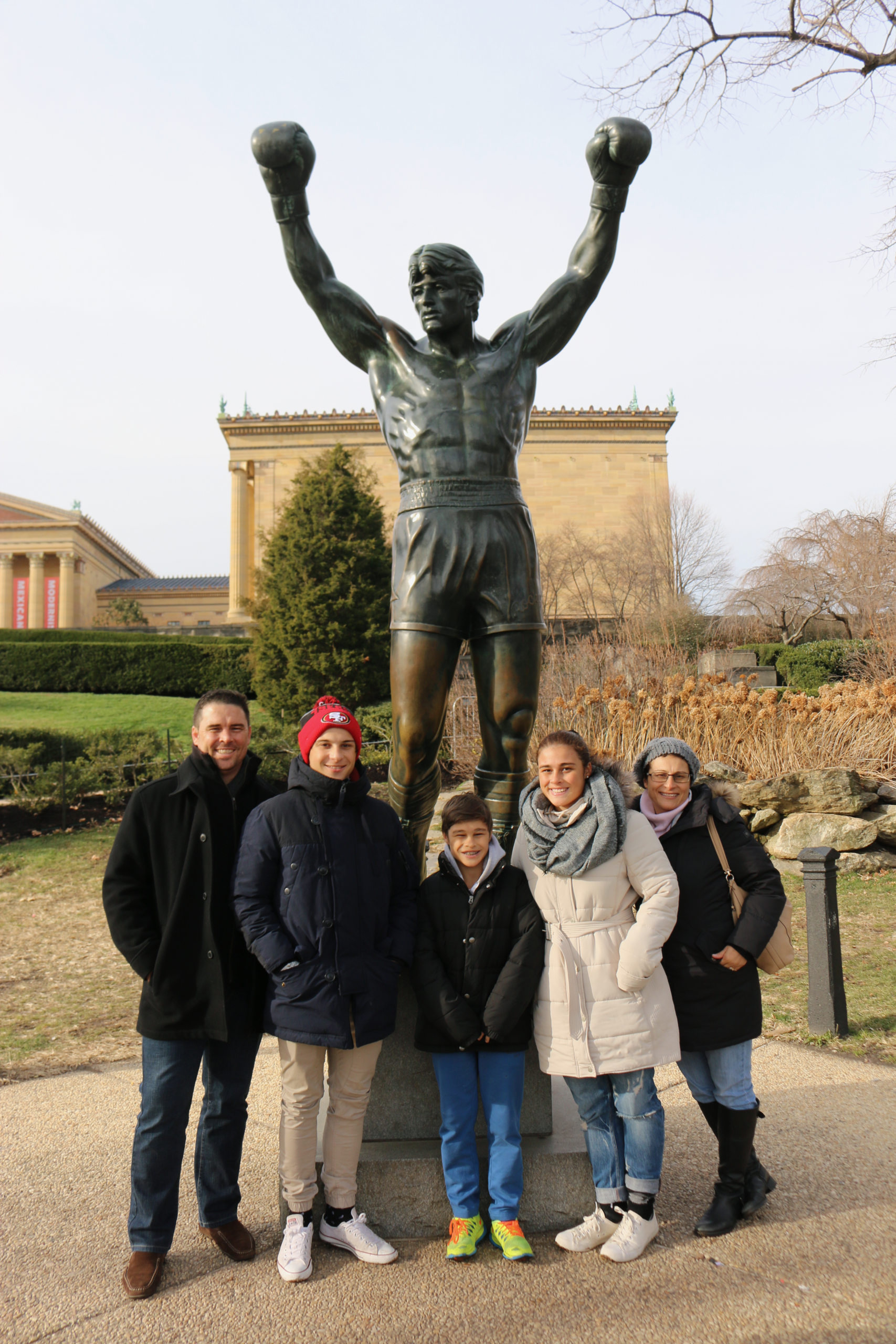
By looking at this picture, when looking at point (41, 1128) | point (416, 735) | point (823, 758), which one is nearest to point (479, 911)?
point (416, 735)

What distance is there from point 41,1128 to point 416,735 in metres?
2.41

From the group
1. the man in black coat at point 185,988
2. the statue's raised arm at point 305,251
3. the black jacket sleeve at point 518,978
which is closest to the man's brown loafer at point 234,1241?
the man in black coat at point 185,988

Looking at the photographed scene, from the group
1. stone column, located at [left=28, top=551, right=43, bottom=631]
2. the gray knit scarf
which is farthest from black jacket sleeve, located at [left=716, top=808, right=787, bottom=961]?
stone column, located at [left=28, top=551, right=43, bottom=631]

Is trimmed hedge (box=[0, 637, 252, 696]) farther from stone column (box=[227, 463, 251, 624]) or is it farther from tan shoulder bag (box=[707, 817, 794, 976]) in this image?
tan shoulder bag (box=[707, 817, 794, 976])

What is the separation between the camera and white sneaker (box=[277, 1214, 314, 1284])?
2621 millimetres

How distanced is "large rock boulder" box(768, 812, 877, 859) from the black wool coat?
21.8 ft

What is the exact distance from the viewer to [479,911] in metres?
2.79

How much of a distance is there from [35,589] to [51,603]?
1417 mm

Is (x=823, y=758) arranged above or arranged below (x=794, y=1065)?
above

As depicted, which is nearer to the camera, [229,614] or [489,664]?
[489,664]

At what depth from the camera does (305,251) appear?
3.62m

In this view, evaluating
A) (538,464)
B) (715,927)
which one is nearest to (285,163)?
(715,927)

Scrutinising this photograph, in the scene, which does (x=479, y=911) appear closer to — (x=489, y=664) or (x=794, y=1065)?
(x=489, y=664)

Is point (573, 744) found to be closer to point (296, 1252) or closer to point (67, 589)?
point (296, 1252)
